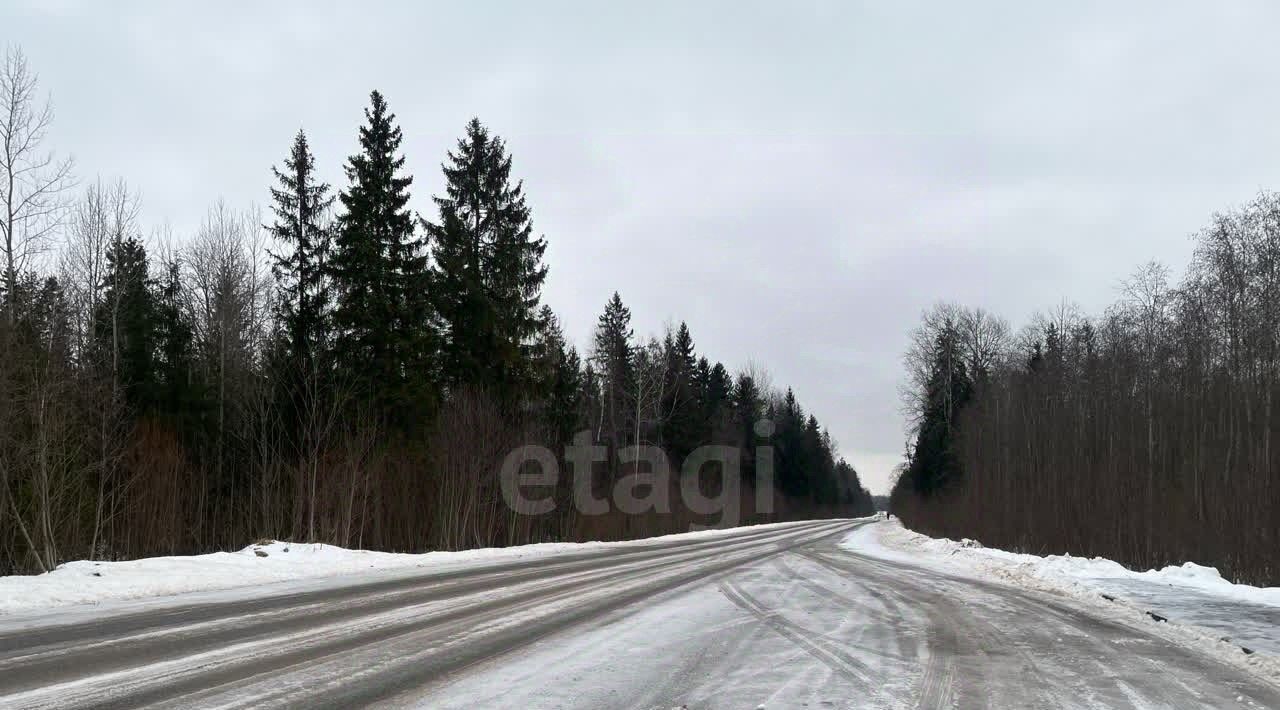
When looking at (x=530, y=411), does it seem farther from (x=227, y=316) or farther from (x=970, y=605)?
(x=970, y=605)

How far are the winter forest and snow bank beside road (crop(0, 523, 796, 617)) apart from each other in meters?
2.74

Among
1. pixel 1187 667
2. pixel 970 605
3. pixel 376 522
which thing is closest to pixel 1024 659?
pixel 1187 667

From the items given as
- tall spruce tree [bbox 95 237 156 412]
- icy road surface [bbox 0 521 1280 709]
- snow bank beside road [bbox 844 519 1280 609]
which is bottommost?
snow bank beside road [bbox 844 519 1280 609]

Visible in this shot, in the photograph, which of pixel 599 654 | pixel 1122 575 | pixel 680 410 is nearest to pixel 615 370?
pixel 680 410

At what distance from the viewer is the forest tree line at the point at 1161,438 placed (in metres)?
19.4

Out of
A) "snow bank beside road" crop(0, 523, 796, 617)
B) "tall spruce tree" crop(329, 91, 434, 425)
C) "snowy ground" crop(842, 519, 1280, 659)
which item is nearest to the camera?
"snowy ground" crop(842, 519, 1280, 659)

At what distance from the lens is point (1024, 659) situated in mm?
8062

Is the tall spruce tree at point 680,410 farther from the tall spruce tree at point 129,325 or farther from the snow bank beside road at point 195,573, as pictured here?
the snow bank beside road at point 195,573

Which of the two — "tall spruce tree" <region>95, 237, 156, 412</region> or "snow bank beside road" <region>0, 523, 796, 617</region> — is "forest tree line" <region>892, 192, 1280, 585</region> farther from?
"tall spruce tree" <region>95, 237, 156, 412</region>

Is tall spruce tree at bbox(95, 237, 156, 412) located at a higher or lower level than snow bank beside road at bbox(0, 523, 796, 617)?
higher

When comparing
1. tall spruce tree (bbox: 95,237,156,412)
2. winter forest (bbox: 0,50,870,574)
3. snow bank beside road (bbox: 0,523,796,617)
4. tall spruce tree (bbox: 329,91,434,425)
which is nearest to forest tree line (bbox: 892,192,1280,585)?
winter forest (bbox: 0,50,870,574)

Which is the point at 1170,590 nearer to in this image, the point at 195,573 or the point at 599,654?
the point at 599,654

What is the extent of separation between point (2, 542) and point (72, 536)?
176 cm

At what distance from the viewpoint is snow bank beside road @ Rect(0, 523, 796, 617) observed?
1161 centimetres
